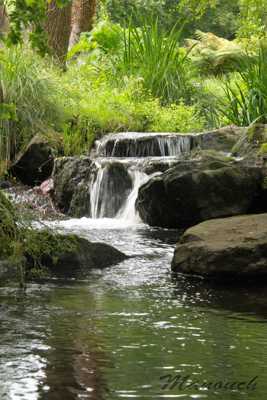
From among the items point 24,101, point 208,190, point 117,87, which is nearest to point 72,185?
point 24,101

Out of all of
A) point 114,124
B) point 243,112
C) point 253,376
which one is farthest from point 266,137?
point 253,376

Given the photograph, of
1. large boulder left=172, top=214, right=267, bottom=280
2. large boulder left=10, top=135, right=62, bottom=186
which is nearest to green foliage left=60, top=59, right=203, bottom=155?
large boulder left=10, top=135, right=62, bottom=186

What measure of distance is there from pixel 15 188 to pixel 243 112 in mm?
3585

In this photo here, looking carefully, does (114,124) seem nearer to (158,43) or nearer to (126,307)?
(158,43)

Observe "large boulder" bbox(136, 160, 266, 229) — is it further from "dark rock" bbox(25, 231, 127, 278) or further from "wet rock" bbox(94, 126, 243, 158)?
"dark rock" bbox(25, 231, 127, 278)

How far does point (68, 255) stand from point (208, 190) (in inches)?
118

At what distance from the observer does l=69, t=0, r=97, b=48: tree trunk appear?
18.8 meters

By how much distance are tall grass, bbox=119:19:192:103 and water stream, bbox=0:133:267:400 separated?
8.25 metres

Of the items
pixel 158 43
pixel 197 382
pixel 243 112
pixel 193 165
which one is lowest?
pixel 197 382

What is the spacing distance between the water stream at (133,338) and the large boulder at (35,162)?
5136mm

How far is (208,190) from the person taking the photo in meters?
9.72

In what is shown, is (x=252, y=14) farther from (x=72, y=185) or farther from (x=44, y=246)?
(x=44, y=246)

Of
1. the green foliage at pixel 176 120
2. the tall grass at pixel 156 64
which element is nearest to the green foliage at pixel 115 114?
the green foliage at pixel 176 120

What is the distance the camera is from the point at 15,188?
12125 mm
